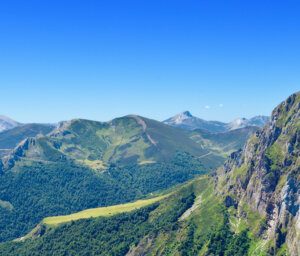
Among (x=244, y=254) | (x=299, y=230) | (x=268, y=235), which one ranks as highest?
(x=299, y=230)

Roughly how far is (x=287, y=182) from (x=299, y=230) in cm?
3156

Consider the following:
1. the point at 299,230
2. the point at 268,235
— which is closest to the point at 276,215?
the point at 268,235

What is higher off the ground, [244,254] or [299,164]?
[299,164]

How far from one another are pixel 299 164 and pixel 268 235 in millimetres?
51764

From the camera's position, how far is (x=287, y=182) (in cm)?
19000

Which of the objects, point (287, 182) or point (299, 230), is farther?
point (287, 182)

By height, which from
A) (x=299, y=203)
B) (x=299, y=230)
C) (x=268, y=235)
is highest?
(x=299, y=203)

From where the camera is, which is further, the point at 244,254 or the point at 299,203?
the point at 244,254

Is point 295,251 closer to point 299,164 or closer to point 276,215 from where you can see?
point 276,215

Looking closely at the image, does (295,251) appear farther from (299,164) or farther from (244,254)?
(299,164)

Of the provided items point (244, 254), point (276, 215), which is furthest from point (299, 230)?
point (244, 254)

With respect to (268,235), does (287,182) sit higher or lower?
higher

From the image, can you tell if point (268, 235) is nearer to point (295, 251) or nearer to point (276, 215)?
point (276, 215)

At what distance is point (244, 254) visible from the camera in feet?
641
